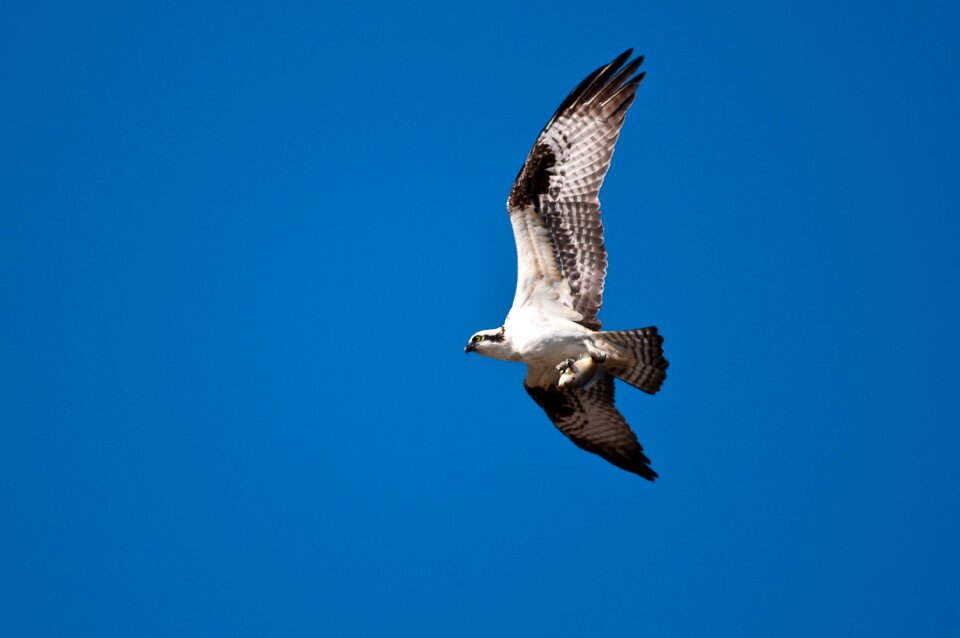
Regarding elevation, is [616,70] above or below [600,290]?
above

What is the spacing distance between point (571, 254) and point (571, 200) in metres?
0.44

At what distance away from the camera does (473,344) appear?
33.8 feet

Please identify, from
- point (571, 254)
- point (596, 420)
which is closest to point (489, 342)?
point (571, 254)

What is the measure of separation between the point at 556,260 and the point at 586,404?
1531 millimetres

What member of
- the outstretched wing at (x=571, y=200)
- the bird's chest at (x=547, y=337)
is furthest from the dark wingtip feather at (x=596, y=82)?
the bird's chest at (x=547, y=337)

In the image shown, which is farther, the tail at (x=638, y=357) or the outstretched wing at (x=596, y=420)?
the outstretched wing at (x=596, y=420)

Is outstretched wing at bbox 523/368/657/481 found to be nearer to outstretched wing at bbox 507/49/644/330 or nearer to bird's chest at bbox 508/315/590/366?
bird's chest at bbox 508/315/590/366

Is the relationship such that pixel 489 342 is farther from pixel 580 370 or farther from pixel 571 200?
pixel 571 200

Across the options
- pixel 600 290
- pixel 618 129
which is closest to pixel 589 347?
pixel 600 290

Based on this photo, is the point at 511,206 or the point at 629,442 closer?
the point at 511,206

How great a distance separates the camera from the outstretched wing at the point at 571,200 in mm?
9977

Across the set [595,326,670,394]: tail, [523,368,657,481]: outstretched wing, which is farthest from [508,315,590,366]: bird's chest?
[523,368,657,481]: outstretched wing

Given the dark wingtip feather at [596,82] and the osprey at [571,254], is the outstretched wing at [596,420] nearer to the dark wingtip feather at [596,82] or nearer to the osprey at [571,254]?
the osprey at [571,254]

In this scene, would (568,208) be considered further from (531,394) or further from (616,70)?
(531,394)
